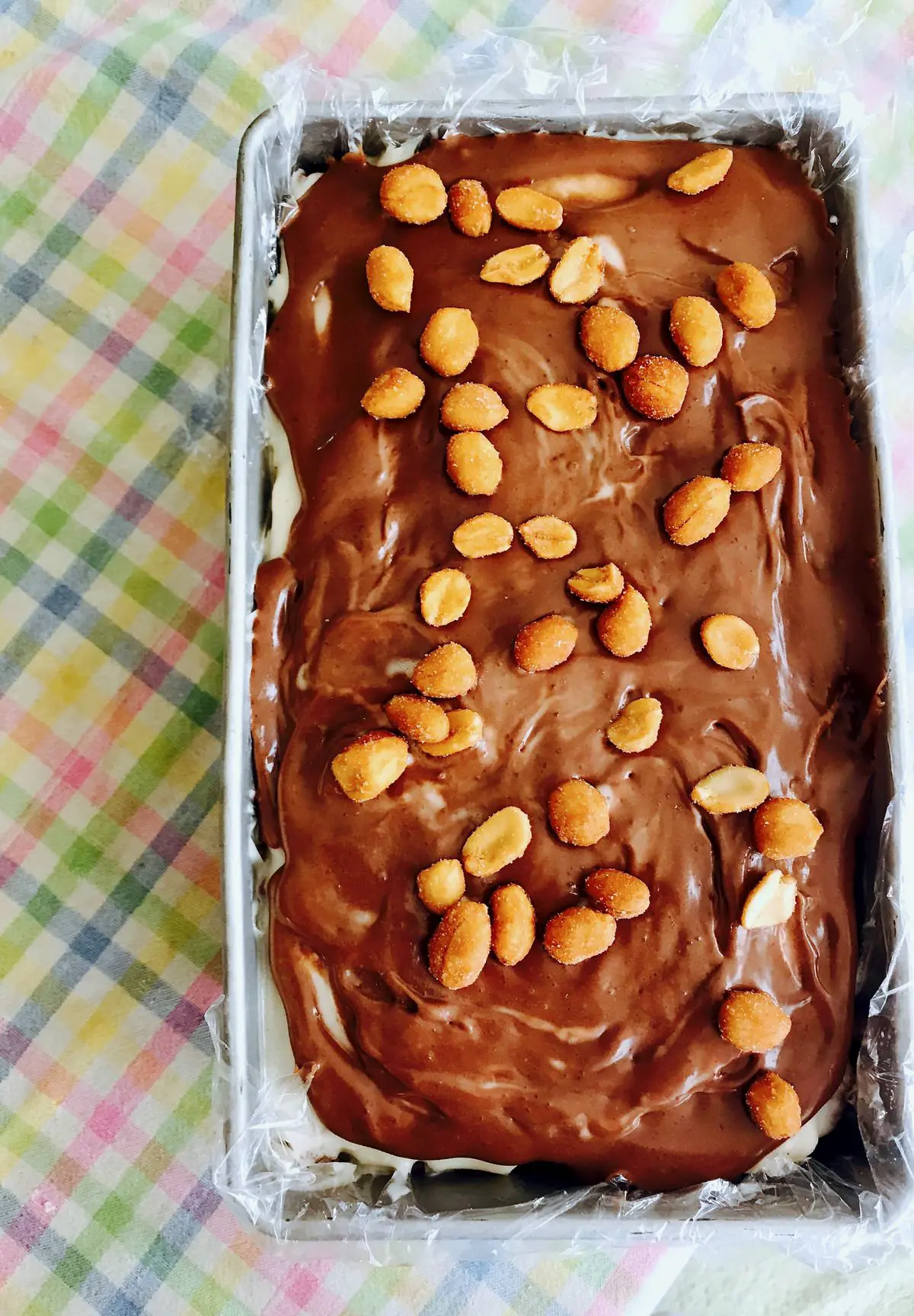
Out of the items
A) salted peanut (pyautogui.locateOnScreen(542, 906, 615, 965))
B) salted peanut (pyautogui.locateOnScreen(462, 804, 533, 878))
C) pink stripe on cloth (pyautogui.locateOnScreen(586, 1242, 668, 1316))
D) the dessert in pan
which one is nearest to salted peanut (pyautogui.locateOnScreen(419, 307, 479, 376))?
the dessert in pan

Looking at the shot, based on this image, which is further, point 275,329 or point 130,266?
point 130,266

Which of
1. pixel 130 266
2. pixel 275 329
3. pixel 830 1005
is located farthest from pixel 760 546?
pixel 130 266

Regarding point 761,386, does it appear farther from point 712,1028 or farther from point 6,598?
point 6,598

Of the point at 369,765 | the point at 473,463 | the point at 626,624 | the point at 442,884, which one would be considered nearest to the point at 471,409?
the point at 473,463

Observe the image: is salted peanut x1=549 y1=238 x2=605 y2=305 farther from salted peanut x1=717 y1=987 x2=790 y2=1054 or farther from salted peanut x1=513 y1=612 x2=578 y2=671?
salted peanut x1=717 y1=987 x2=790 y2=1054

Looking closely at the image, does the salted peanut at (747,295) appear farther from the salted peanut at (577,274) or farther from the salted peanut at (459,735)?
the salted peanut at (459,735)

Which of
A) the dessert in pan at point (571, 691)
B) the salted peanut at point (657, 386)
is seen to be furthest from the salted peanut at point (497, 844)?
the salted peanut at point (657, 386)
